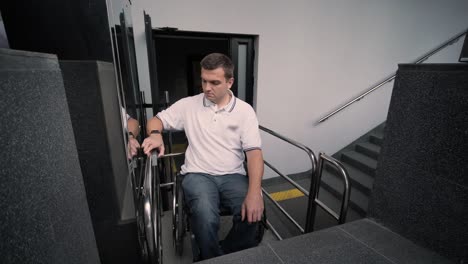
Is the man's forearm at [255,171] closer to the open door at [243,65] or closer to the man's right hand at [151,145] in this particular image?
the man's right hand at [151,145]

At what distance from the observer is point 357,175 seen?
331 cm

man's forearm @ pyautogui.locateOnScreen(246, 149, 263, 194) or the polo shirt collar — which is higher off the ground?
the polo shirt collar

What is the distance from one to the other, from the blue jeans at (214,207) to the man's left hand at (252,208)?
0.08m

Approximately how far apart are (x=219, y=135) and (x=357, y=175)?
8.61ft

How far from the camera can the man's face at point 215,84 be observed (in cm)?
147

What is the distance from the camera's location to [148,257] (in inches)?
38.1

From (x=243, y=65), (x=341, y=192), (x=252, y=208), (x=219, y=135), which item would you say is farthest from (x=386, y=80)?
(x=252, y=208)

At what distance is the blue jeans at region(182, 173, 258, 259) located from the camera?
4.47 ft

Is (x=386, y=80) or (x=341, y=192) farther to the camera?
(x=386, y=80)

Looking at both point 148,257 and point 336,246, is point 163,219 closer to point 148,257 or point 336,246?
point 148,257

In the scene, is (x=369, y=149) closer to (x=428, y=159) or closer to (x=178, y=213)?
(x=428, y=159)

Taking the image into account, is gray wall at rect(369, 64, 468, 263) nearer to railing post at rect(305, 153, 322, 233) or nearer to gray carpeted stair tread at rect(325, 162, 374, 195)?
railing post at rect(305, 153, 322, 233)

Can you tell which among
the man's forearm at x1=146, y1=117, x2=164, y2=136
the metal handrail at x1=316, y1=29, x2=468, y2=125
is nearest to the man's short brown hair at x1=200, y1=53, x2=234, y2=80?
the man's forearm at x1=146, y1=117, x2=164, y2=136

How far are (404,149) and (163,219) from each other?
6.44 feet
